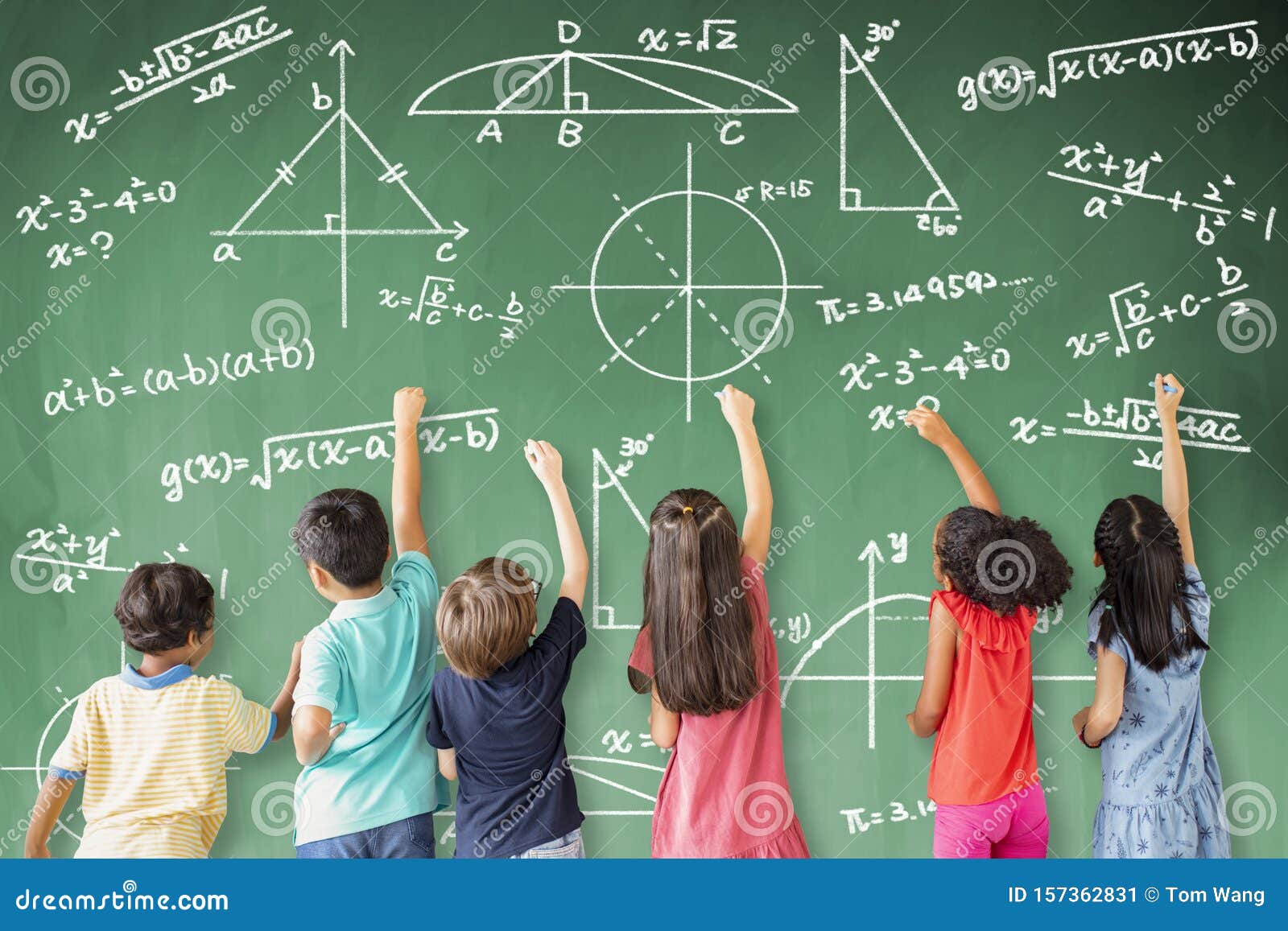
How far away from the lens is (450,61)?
2.01 meters

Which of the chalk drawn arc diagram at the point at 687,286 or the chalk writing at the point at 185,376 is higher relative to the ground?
the chalk drawn arc diagram at the point at 687,286

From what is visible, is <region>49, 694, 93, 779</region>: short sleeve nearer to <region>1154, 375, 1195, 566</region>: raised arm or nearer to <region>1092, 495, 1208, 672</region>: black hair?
<region>1092, 495, 1208, 672</region>: black hair

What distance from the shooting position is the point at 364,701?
1768mm

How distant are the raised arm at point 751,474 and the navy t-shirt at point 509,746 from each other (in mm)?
427

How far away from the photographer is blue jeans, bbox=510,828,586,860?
5.75ft

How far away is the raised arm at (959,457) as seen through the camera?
6.54 feet

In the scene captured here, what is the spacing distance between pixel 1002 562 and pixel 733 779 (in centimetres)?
62

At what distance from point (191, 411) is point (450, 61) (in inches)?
34.3

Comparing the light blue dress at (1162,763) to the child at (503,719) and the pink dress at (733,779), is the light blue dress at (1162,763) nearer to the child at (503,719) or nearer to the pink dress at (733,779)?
the pink dress at (733,779)

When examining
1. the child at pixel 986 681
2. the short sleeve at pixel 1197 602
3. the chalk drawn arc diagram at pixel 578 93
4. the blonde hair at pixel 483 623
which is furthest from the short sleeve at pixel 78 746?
the short sleeve at pixel 1197 602

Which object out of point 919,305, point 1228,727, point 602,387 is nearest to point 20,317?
point 602,387

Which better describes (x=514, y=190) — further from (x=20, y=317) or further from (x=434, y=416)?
(x=20, y=317)

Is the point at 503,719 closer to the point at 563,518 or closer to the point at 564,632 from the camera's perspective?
the point at 564,632

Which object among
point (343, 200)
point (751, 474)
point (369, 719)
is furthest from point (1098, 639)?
point (343, 200)
